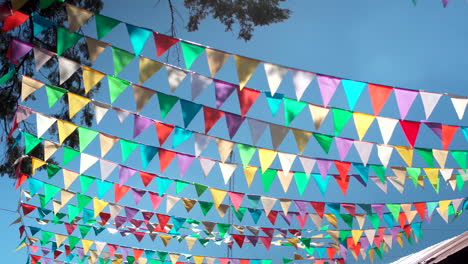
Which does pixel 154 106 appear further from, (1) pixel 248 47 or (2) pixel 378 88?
(2) pixel 378 88

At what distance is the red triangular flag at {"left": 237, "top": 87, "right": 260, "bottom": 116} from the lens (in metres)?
3.41

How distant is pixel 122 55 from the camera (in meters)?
3.24

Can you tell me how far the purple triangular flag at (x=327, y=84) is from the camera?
3.26m

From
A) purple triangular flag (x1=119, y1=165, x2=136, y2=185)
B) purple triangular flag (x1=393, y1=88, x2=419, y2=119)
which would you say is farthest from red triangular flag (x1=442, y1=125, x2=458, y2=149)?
purple triangular flag (x1=119, y1=165, x2=136, y2=185)

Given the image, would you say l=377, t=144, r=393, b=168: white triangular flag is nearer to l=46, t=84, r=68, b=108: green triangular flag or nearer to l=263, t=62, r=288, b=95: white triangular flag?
l=263, t=62, r=288, b=95: white triangular flag

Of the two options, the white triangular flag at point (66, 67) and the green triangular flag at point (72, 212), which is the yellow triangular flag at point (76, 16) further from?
the green triangular flag at point (72, 212)

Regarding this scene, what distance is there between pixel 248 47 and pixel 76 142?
25.9 feet

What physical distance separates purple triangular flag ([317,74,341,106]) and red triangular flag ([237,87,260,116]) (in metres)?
0.46

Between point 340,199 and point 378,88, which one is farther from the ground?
point 340,199

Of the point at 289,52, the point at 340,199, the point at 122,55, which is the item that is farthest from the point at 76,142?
the point at 340,199

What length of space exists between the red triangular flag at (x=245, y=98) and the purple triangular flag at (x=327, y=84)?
18.1 inches

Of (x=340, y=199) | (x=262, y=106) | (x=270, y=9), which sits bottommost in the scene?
(x=270, y=9)

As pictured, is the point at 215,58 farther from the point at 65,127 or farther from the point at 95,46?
the point at 65,127

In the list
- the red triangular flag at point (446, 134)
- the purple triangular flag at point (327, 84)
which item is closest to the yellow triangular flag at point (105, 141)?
the purple triangular flag at point (327, 84)
